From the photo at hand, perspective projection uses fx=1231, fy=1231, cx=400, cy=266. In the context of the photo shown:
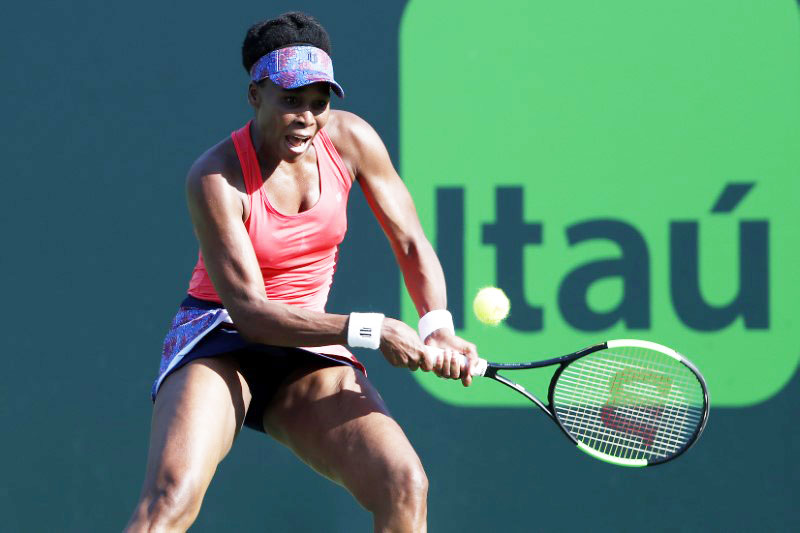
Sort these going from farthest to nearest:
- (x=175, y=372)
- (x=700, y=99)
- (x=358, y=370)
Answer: (x=700, y=99)
(x=358, y=370)
(x=175, y=372)

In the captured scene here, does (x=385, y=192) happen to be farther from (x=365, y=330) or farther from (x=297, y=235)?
(x=365, y=330)

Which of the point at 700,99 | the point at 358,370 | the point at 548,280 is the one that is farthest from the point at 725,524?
the point at 358,370

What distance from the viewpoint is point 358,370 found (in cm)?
316

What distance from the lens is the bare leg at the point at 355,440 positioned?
2809 mm

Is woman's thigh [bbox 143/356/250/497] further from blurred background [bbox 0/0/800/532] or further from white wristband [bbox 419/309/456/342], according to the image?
blurred background [bbox 0/0/800/532]

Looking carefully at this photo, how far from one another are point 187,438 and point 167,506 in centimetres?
16

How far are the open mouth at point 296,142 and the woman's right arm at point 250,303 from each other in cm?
19

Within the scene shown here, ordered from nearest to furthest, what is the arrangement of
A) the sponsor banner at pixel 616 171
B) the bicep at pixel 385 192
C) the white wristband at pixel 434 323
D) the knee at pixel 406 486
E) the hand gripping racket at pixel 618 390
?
the knee at pixel 406 486 → the hand gripping racket at pixel 618 390 → the white wristband at pixel 434 323 → the bicep at pixel 385 192 → the sponsor banner at pixel 616 171

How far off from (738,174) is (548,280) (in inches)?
29.0

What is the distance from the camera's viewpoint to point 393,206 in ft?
10.7

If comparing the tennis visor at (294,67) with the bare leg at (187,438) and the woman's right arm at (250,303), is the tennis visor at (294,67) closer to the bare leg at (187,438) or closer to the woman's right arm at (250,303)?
the woman's right arm at (250,303)

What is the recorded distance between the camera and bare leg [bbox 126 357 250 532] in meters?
2.66

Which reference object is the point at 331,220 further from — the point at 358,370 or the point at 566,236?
the point at 566,236

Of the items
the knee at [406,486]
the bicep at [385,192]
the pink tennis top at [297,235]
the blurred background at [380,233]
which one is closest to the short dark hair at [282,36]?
the pink tennis top at [297,235]
